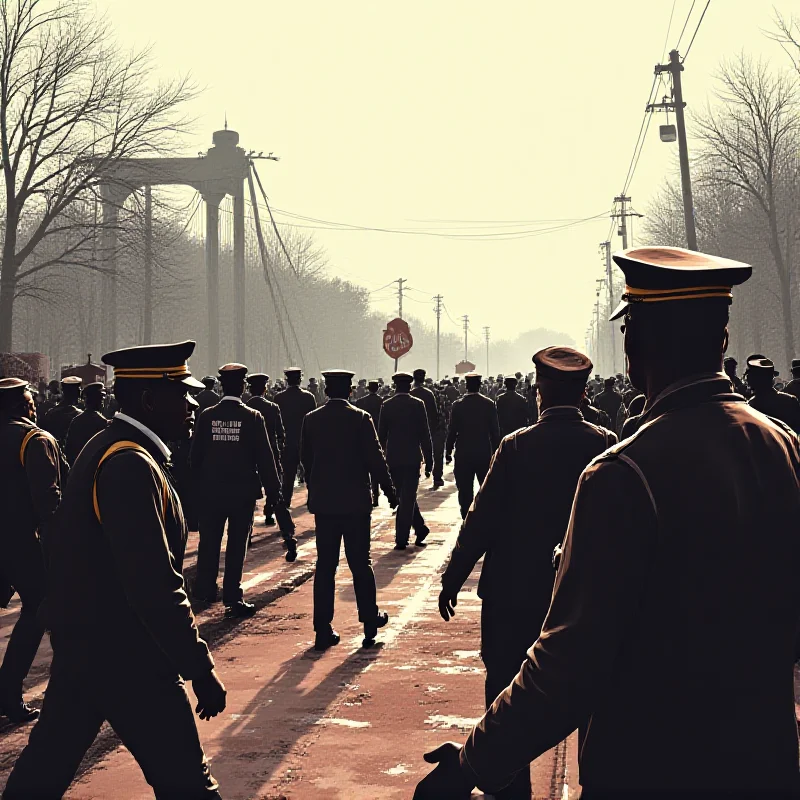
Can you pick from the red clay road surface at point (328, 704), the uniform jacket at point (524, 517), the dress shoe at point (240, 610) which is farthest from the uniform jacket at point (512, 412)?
the uniform jacket at point (524, 517)

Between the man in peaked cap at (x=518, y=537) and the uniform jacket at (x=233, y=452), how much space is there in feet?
16.3

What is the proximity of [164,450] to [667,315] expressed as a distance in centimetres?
202

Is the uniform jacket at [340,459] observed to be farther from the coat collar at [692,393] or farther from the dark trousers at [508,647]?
the coat collar at [692,393]

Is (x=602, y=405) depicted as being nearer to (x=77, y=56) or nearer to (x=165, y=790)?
(x=165, y=790)

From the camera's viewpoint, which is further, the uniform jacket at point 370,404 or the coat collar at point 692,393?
the uniform jacket at point 370,404

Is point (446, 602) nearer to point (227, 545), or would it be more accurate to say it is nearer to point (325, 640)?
point (325, 640)

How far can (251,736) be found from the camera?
610 cm

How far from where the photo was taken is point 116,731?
3555mm

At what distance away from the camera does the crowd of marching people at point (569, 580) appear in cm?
214

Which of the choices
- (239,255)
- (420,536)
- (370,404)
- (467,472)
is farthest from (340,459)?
(239,255)

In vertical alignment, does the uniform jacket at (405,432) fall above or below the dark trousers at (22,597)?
above

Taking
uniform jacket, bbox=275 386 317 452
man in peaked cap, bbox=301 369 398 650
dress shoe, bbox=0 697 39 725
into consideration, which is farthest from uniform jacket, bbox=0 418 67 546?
uniform jacket, bbox=275 386 317 452

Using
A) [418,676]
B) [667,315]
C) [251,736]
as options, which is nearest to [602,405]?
[418,676]

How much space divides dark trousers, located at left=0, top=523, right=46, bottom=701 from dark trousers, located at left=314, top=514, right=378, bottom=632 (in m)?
2.23
